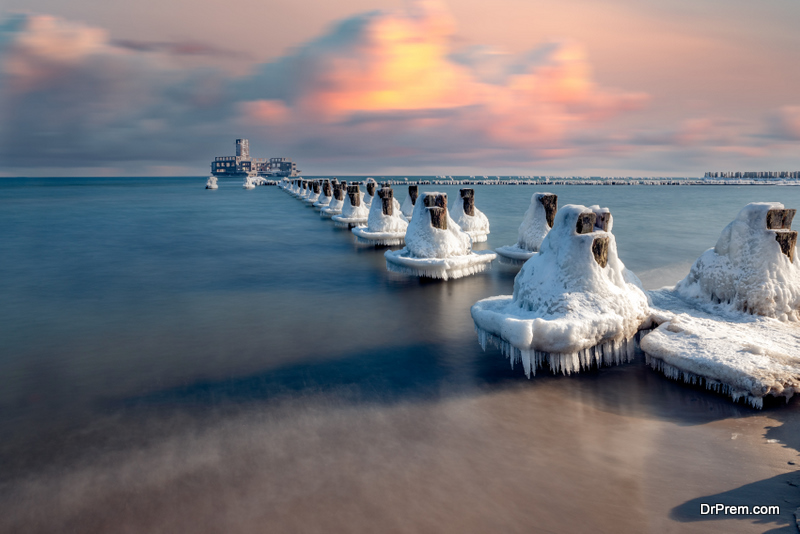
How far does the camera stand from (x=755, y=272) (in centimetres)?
931

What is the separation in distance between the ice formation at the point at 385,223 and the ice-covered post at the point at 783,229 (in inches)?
725

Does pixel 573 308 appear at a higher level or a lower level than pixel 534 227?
lower

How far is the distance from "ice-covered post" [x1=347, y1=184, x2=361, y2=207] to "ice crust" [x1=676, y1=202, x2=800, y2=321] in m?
28.7

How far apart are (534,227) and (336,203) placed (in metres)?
30.4

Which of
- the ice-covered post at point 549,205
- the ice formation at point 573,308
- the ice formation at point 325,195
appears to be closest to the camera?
Answer: the ice formation at point 573,308

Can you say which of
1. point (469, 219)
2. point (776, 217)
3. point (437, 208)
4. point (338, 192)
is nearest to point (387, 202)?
point (469, 219)

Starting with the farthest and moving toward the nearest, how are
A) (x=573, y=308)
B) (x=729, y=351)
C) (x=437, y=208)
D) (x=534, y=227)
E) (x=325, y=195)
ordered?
(x=325, y=195) < (x=534, y=227) < (x=437, y=208) < (x=573, y=308) < (x=729, y=351)

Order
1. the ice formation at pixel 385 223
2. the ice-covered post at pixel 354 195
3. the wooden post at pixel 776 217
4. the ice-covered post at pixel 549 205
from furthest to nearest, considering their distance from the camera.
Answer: the ice-covered post at pixel 354 195 → the ice formation at pixel 385 223 → the ice-covered post at pixel 549 205 → the wooden post at pixel 776 217

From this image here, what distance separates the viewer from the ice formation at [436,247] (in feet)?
57.4

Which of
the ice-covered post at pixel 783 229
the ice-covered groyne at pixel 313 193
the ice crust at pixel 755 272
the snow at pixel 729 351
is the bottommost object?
the snow at pixel 729 351

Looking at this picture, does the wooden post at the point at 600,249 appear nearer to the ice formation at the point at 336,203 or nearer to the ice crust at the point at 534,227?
the ice crust at the point at 534,227

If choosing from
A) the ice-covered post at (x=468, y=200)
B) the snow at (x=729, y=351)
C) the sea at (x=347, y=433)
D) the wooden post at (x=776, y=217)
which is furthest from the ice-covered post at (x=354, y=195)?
the wooden post at (x=776, y=217)

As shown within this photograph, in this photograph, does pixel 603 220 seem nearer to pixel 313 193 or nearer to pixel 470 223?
pixel 470 223

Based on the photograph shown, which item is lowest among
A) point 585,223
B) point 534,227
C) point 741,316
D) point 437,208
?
point 741,316
